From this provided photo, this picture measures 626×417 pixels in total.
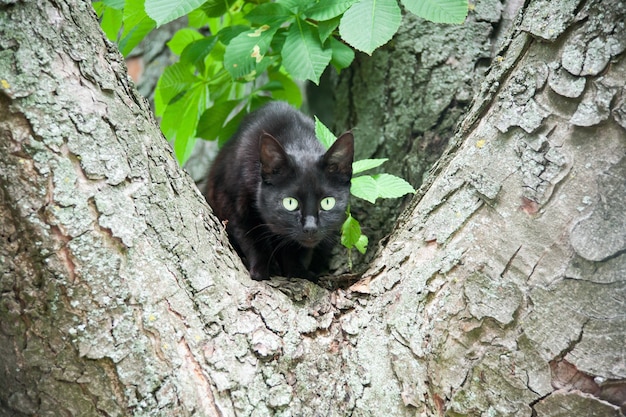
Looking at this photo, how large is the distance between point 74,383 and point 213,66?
1715 mm

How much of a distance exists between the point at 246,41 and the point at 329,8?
354 millimetres

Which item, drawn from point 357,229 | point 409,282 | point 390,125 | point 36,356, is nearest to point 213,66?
point 390,125

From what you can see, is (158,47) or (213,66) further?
(158,47)

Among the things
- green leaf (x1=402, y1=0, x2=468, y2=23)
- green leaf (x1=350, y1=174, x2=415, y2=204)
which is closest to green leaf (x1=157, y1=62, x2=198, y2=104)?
green leaf (x1=350, y1=174, x2=415, y2=204)

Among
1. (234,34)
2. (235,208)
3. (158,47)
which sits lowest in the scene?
(158,47)

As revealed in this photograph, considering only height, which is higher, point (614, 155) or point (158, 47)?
point (614, 155)

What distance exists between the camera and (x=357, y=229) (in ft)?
7.73

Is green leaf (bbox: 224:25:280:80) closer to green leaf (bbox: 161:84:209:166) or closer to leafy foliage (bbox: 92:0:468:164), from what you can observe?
leafy foliage (bbox: 92:0:468:164)

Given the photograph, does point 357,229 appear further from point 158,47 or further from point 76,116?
point 158,47

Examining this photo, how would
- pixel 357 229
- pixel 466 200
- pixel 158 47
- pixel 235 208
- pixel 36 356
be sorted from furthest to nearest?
1. pixel 158 47
2. pixel 235 208
3. pixel 357 229
4. pixel 466 200
5. pixel 36 356

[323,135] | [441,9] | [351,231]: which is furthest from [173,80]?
[441,9]

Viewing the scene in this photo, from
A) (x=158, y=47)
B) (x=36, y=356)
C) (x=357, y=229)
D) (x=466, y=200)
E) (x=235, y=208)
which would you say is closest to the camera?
(x=36, y=356)

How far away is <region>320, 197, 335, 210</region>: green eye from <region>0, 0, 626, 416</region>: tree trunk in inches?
30.6

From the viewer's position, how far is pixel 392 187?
210cm
